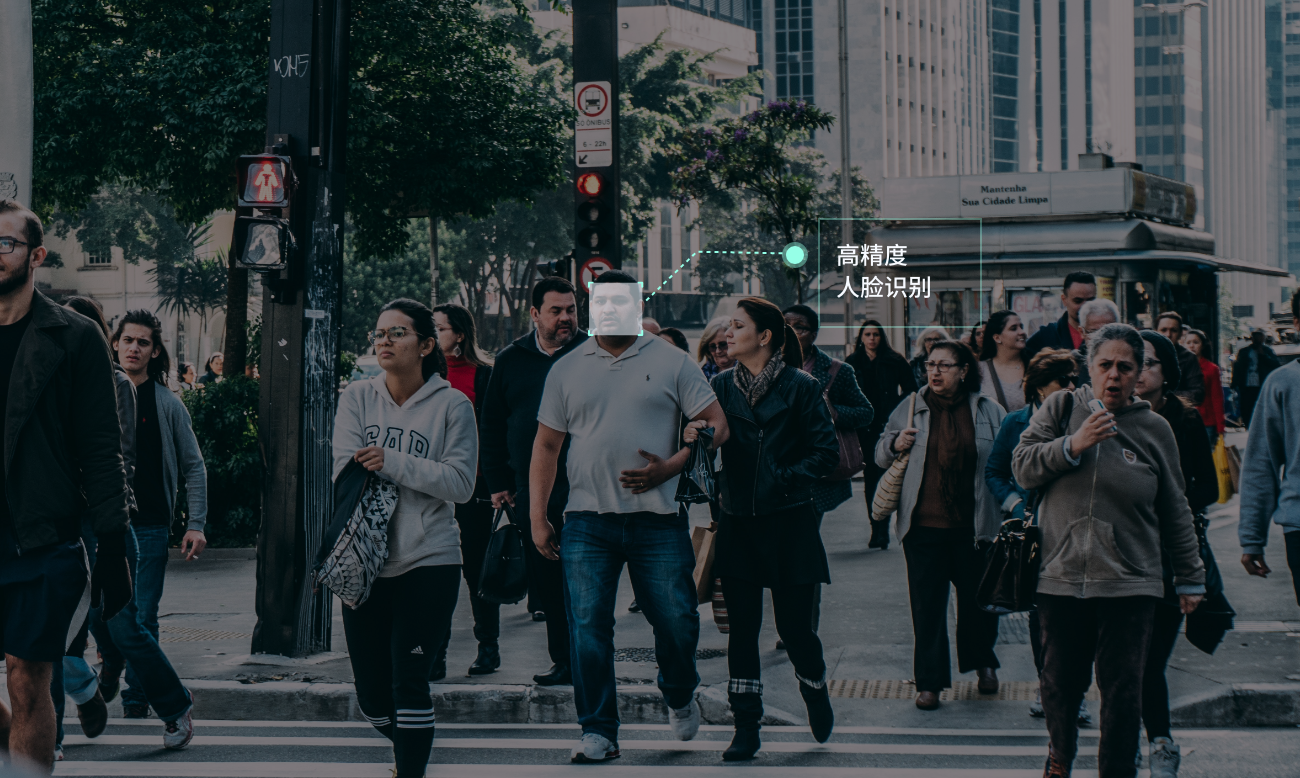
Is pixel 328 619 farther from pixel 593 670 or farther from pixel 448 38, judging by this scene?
pixel 448 38

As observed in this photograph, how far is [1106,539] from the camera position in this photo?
15.3ft

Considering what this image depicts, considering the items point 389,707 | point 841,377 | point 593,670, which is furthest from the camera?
point 841,377

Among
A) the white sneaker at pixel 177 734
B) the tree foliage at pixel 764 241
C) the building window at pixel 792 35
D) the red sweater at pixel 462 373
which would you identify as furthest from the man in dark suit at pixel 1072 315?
the building window at pixel 792 35

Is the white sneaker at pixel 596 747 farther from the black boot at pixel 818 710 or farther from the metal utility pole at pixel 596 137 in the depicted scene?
the metal utility pole at pixel 596 137

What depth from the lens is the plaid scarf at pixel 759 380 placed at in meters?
5.75

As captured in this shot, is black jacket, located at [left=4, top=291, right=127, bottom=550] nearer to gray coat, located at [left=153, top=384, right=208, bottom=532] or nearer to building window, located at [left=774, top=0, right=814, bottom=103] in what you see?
gray coat, located at [left=153, top=384, right=208, bottom=532]

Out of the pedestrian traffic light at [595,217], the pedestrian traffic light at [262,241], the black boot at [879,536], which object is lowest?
A: the black boot at [879,536]

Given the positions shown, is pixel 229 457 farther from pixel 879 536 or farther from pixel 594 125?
pixel 879 536

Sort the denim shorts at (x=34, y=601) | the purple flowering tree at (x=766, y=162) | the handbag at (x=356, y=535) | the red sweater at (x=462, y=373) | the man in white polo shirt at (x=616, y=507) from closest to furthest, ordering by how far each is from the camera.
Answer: the denim shorts at (x=34, y=601)
the handbag at (x=356, y=535)
the man in white polo shirt at (x=616, y=507)
the red sweater at (x=462, y=373)
the purple flowering tree at (x=766, y=162)

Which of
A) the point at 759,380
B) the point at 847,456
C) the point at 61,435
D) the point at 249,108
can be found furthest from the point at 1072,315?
the point at 249,108

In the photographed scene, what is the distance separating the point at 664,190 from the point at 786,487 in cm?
3615

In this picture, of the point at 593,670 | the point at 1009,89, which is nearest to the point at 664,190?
the point at 593,670

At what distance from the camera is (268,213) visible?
7211 mm

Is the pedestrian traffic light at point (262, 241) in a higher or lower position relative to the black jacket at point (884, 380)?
higher
